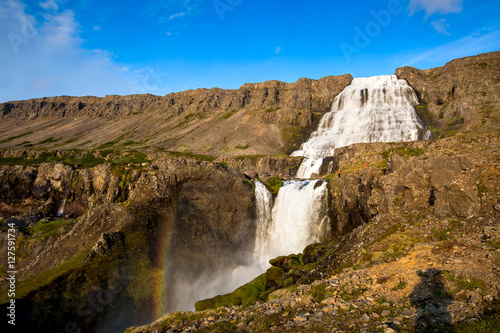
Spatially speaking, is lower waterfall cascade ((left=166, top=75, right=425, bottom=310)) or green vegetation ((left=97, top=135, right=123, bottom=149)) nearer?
lower waterfall cascade ((left=166, top=75, right=425, bottom=310))

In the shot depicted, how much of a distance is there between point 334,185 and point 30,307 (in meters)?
34.6

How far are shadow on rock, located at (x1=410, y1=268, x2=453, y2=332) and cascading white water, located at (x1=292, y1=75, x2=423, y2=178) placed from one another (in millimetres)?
62660

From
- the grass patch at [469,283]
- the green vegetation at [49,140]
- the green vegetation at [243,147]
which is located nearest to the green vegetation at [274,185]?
the grass patch at [469,283]

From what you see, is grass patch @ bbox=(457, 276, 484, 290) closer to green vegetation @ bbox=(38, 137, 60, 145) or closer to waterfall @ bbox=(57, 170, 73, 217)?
waterfall @ bbox=(57, 170, 73, 217)

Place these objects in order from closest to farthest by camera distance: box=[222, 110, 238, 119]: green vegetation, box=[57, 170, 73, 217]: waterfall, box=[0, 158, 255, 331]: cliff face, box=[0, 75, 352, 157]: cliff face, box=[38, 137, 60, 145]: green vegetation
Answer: box=[0, 158, 255, 331]: cliff face → box=[57, 170, 73, 217]: waterfall → box=[0, 75, 352, 157]: cliff face → box=[222, 110, 238, 119]: green vegetation → box=[38, 137, 60, 145]: green vegetation

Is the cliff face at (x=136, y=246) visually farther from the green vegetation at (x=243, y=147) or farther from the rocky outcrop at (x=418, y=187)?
the green vegetation at (x=243, y=147)

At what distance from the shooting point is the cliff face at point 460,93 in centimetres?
8638

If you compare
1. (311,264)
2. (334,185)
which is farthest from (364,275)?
(334,185)

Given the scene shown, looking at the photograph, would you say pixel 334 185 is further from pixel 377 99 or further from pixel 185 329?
pixel 377 99

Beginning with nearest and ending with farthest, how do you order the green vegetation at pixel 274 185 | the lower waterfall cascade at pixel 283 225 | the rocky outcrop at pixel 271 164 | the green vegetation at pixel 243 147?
1. the lower waterfall cascade at pixel 283 225
2. the green vegetation at pixel 274 185
3. the rocky outcrop at pixel 271 164
4. the green vegetation at pixel 243 147

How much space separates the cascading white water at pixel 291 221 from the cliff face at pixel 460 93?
2872 inches

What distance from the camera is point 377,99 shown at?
115m

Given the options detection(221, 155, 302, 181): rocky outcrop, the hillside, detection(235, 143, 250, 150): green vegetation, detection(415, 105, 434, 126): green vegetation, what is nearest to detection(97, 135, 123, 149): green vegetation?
detection(235, 143, 250, 150): green vegetation

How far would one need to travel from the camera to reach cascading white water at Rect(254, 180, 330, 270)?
36250mm
